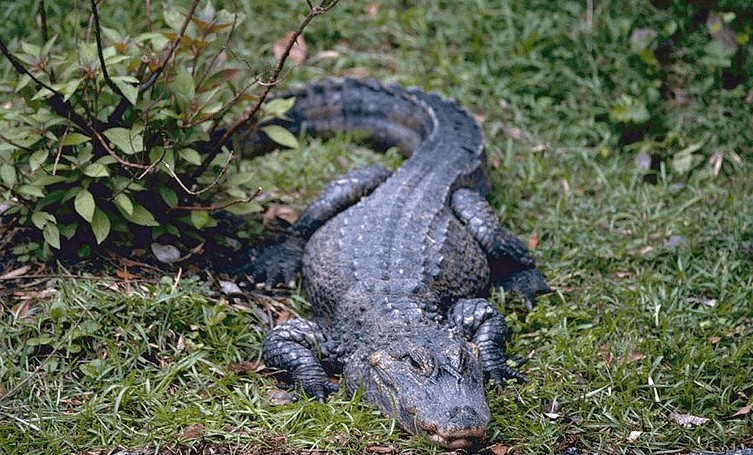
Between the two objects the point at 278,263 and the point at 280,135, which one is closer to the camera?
the point at 280,135

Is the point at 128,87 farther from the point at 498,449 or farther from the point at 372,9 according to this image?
the point at 372,9

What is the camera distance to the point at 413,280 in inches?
222

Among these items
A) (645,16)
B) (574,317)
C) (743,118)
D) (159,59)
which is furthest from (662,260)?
(159,59)

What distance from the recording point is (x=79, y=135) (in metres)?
5.46

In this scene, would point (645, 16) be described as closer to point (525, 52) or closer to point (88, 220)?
point (525, 52)

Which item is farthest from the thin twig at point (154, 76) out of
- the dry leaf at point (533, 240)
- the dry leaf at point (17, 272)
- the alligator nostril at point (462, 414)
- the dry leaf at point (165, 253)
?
the dry leaf at point (533, 240)

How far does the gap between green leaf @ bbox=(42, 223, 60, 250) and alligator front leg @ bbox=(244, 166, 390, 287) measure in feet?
4.33

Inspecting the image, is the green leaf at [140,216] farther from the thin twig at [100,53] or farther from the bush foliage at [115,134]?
the thin twig at [100,53]

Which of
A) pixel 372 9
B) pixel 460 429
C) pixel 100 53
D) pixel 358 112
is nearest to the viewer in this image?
pixel 460 429

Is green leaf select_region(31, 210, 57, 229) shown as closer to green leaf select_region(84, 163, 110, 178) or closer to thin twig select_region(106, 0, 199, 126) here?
green leaf select_region(84, 163, 110, 178)

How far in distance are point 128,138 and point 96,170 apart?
268mm

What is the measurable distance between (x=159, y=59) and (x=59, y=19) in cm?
272

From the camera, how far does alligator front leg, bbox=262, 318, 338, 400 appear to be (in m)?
5.24

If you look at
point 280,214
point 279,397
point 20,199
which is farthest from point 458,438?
point 20,199
